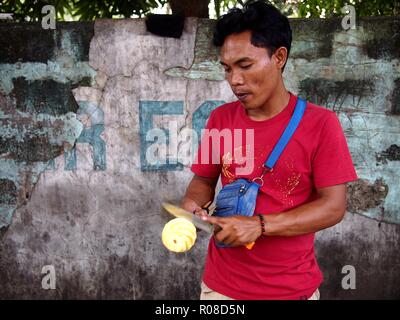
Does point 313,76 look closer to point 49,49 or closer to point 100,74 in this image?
point 100,74

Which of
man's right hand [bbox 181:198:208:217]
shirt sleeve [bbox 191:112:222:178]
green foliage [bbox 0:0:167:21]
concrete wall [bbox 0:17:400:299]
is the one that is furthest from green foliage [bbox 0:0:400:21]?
man's right hand [bbox 181:198:208:217]

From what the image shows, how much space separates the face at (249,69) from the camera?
1754 millimetres

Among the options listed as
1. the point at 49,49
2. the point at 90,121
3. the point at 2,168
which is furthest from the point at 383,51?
the point at 2,168

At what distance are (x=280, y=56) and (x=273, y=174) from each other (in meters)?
0.45

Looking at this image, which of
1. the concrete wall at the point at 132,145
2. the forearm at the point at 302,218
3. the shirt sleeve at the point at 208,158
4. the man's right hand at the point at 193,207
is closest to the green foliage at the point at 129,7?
the concrete wall at the point at 132,145

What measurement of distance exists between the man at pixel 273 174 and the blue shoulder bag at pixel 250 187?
0.07 feet

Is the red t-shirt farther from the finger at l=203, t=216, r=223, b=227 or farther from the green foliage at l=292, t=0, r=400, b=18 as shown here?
the green foliage at l=292, t=0, r=400, b=18

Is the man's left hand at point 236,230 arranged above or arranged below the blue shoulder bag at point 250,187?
below

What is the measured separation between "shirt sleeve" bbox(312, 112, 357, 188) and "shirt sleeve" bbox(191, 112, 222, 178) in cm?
41

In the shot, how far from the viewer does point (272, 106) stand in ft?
6.01

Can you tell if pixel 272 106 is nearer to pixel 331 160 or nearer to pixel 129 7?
pixel 331 160

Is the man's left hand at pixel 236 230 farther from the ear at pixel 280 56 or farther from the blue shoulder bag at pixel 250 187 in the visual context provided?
the ear at pixel 280 56

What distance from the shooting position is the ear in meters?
1.81

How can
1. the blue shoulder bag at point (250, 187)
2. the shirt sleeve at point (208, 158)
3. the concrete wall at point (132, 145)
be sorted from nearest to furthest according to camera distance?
the blue shoulder bag at point (250, 187) → the shirt sleeve at point (208, 158) → the concrete wall at point (132, 145)
